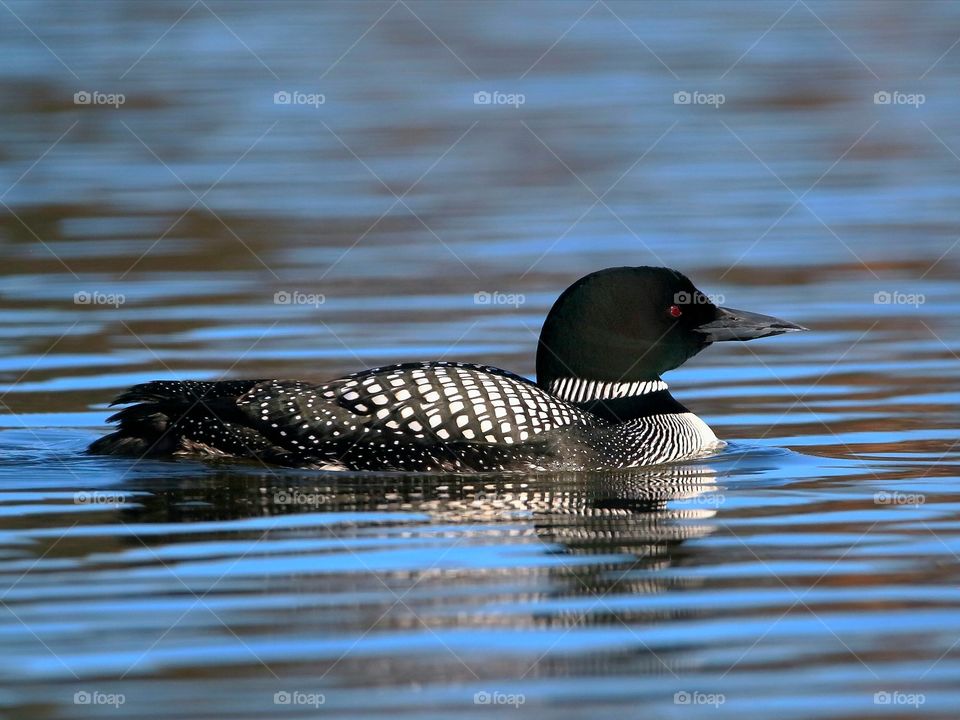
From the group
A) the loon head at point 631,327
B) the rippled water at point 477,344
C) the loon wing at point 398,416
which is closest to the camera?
the rippled water at point 477,344

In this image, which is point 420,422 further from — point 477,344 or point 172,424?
point 477,344

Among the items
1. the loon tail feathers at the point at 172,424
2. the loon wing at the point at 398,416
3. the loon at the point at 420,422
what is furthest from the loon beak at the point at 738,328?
the loon tail feathers at the point at 172,424

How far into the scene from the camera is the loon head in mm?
7492

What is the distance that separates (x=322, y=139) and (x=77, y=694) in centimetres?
1055

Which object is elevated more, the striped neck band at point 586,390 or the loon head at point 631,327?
the loon head at point 631,327

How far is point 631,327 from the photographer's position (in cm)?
757

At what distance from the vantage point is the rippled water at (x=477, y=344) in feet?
16.1

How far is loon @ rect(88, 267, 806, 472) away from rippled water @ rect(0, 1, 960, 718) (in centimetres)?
12

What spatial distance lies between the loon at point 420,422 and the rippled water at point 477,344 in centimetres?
12

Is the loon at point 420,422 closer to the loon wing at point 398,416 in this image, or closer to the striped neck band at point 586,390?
the loon wing at point 398,416

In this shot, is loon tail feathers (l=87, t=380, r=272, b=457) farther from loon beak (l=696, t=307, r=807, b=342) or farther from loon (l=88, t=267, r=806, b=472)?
loon beak (l=696, t=307, r=807, b=342)

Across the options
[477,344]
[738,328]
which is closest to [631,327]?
[738,328]

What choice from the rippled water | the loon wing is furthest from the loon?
the rippled water

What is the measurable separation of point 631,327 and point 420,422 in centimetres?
102
